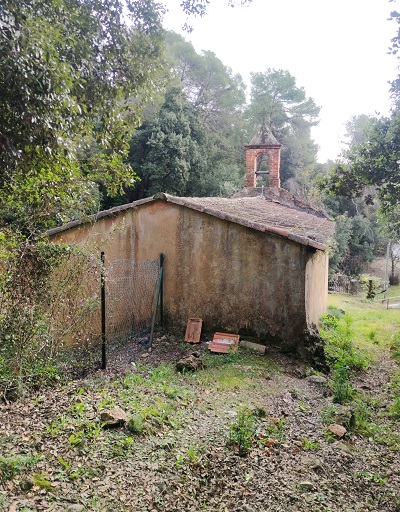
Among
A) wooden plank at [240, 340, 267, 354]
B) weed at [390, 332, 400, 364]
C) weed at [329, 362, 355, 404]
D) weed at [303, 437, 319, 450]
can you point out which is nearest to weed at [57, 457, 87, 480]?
weed at [303, 437, 319, 450]

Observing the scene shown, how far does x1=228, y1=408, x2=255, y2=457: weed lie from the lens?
446 centimetres

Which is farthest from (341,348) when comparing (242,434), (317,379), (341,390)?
(242,434)

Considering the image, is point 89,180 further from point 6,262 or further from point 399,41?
point 399,41

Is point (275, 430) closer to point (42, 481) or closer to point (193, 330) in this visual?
point (42, 481)

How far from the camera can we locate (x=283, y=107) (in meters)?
38.6

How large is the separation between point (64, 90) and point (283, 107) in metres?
37.7

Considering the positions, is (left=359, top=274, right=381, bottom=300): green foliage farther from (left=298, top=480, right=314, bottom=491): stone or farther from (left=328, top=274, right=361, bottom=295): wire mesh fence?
(left=298, top=480, right=314, bottom=491): stone

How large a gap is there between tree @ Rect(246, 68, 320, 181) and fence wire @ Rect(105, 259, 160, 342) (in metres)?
29.3

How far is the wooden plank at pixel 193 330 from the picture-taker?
8.75 meters

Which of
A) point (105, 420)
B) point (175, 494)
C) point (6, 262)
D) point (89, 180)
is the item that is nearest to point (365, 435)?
point (175, 494)

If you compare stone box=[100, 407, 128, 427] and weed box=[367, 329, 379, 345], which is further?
weed box=[367, 329, 379, 345]

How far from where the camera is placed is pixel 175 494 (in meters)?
3.67

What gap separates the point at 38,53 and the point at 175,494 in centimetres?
476

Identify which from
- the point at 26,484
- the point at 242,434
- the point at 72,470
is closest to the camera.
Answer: the point at 26,484
